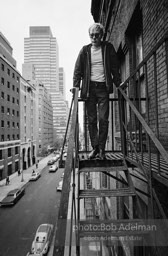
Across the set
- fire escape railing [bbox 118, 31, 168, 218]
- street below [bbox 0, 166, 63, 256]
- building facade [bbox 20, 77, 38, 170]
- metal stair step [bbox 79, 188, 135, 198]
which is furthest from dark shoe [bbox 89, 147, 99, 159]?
building facade [bbox 20, 77, 38, 170]

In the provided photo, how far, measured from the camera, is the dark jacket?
3.15 metres

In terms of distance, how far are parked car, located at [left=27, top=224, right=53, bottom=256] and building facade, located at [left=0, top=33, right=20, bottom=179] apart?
55.0 ft

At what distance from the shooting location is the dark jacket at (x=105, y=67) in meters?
3.15

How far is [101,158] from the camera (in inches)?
119

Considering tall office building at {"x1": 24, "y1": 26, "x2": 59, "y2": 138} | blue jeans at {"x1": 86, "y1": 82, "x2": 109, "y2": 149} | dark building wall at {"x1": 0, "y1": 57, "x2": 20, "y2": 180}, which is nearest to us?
blue jeans at {"x1": 86, "y1": 82, "x2": 109, "y2": 149}

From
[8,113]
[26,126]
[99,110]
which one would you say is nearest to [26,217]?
[99,110]

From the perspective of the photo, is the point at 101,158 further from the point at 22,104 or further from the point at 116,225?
the point at 22,104

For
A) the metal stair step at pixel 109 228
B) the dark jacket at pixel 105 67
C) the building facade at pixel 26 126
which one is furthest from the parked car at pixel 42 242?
the building facade at pixel 26 126

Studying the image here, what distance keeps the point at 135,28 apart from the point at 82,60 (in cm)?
290

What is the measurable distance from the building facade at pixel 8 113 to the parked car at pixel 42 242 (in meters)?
16.8

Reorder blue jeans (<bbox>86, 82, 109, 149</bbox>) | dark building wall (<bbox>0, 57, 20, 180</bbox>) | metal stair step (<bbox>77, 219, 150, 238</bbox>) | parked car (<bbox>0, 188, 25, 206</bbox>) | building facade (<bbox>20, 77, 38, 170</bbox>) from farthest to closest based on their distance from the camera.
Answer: building facade (<bbox>20, 77, 38, 170</bbox>)
dark building wall (<bbox>0, 57, 20, 180</bbox>)
parked car (<bbox>0, 188, 25, 206</bbox>)
blue jeans (<bbox>86, 82, 109, 149</bbox>)
metal stair step (<bbox>77, 219, 150, 238</bbox>)

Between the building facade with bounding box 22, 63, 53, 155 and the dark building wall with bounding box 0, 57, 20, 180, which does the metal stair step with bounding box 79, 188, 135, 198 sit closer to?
the dark building wall with bounding box 0, 57, 20, 180

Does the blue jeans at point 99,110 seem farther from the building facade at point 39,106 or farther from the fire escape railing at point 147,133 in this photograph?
the building facade at point 39,106

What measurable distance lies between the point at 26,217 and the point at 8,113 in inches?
725
